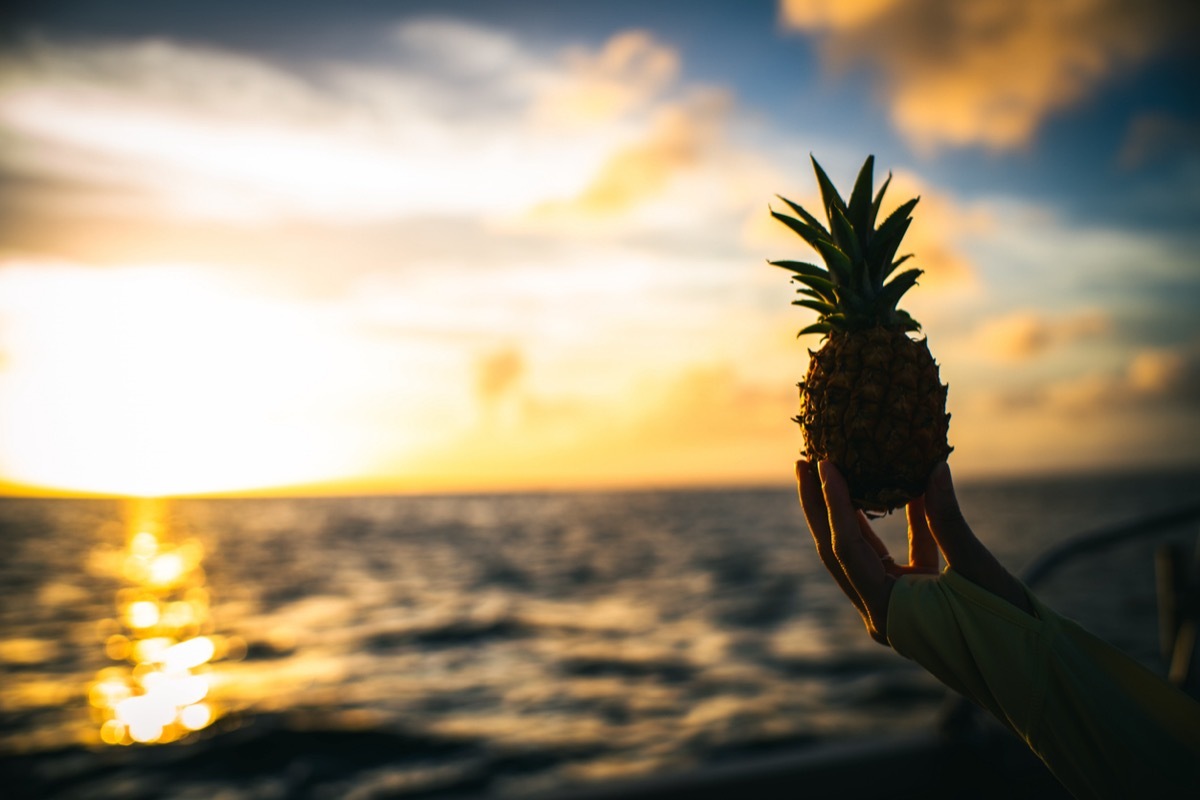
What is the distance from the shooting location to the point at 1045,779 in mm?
5781

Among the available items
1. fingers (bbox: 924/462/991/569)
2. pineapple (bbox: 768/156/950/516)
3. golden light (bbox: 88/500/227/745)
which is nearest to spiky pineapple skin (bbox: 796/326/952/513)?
pineapple (bbox: 768/156/950/516)

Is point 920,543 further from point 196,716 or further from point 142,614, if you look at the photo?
point 142,614

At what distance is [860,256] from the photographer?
2662 millimetres

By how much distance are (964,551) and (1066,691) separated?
1.14ft

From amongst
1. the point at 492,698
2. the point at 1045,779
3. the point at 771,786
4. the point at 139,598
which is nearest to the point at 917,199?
the point at 771,786

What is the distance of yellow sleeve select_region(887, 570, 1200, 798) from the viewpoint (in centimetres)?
154

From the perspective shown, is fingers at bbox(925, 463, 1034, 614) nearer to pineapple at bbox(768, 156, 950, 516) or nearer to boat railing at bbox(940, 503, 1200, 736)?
pineapple at bbox(768, 156, 950, 516)

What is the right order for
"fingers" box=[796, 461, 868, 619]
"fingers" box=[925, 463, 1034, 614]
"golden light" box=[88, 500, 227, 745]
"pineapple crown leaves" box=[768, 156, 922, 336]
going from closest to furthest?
"fingers" box=[925, 463, 1034, 614], "fingers" box=[796, 461, 868, 619], "pineapple crown leaves" box=[768, 156, 922, 336], "golden light" box=[88, 500, 227, 745]

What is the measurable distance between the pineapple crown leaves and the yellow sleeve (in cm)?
115

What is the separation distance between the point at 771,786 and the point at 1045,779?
2.09m

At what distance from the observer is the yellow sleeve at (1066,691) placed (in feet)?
5.07

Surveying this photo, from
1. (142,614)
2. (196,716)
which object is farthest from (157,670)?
(142,614)

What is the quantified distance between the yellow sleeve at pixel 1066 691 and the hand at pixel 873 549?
0.07 m

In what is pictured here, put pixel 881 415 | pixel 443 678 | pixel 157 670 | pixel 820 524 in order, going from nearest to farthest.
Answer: pixel 820 524 → pixel 881 415 → pixel 443 678 → pixel 157 670
